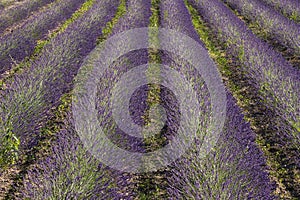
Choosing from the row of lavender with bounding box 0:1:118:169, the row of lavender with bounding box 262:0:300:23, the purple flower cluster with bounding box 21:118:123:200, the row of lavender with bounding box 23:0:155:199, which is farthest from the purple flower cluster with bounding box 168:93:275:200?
the row of lavender with bounding box 262:0:300:23

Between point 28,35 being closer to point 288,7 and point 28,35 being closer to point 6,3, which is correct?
point 6,3

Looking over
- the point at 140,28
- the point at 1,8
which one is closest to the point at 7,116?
the point at 140,28

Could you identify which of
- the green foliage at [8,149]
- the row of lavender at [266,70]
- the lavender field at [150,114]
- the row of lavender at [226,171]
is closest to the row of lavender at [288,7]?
the lavender field at [150,114]

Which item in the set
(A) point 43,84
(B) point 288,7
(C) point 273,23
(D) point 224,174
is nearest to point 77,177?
(D) point 224,174

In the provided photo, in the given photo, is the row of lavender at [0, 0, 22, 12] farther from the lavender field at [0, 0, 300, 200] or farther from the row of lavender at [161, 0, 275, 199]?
the row of lavender at [161, 0, 275, 199]

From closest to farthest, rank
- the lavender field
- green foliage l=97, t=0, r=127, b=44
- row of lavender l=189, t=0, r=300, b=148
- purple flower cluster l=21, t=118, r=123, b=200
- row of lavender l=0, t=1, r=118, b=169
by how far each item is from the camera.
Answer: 1. purple flower cluster l=21, t=118, r=123, b=200
2. the lavender field
3. row of lavender l=0, t=1, r=118, b=169
4. row of lavender l=189, t=0, r=300, b=148
5. green foliage l=97, t=0, r=127, b=44

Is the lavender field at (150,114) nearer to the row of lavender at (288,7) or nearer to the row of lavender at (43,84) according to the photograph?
the row of lavender at (43,84)

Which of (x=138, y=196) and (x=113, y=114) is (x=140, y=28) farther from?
(x=138, y=196)
